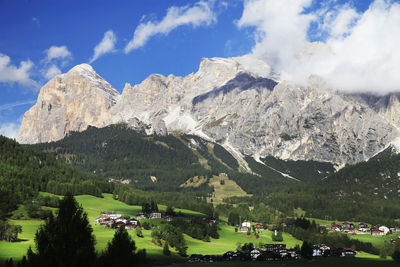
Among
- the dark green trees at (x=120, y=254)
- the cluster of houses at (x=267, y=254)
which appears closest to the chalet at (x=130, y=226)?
the cluster of houses at (x=267, y=254)

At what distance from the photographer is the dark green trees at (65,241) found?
4588cm

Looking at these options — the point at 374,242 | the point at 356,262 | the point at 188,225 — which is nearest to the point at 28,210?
the point at 188,225

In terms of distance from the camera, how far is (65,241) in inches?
1845

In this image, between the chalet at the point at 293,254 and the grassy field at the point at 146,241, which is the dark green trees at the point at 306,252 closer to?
the chalet at the point at 293,254

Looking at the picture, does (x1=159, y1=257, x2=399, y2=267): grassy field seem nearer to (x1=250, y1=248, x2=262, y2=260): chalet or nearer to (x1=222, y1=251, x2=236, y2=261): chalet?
(x1=222, y1=251, x2=236, y2=261): chalet

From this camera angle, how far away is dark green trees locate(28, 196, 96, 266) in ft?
151

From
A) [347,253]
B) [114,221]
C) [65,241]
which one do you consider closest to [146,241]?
[114,221]

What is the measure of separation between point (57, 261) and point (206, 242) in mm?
119678

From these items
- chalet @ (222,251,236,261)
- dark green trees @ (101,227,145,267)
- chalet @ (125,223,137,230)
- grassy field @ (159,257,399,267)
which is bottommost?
grassy field @ (159,257,399,267)

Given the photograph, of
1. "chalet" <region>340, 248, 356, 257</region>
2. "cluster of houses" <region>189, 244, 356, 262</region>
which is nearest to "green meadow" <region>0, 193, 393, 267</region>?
"chalet" <region>340, 248, 356, 257</region>

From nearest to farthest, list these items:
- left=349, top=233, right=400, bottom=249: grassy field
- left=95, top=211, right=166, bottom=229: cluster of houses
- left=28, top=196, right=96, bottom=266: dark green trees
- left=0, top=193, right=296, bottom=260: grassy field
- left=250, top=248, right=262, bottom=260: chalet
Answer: left=28, top=196, right=96, bottom=266: dark green trees, left=0, top=193, right=296, bottom=260: grassy field, left=250, top=248, right=262, bottom=260: chalet, left=95, top=211, right=166, bottom=229: cluster of houses, left=349, top=233, right=400, bottom=249: grassy field

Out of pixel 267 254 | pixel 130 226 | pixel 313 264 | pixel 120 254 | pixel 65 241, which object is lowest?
pixel 313 264

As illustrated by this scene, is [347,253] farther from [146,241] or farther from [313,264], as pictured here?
[146,241]

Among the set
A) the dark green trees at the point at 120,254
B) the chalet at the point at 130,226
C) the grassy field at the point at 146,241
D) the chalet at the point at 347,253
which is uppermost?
the dark green trees at the point at 120,254
